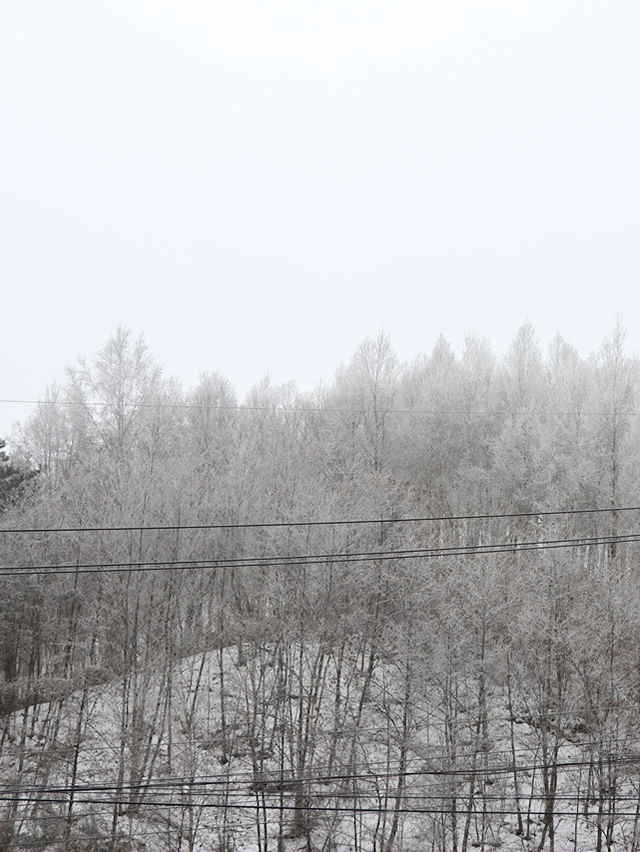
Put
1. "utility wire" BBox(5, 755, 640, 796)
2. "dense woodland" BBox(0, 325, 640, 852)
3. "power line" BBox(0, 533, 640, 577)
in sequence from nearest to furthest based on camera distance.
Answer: "utility wire" BBox(5, 755, 640, 796), "power line" BBox(0, 533, 640, 577), "dense woodland" BBox(0, 325, 640, 852)

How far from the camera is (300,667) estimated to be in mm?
16719

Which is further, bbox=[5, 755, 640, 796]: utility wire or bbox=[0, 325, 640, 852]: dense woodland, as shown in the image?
bbox=[0, 325, 640, 852]: dense woodland

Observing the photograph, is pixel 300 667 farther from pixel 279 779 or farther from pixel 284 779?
pixel 279 779

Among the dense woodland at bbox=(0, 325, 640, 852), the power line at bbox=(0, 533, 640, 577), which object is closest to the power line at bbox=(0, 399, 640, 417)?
the dense woodland at bbox=(0, 325, 640, 852)

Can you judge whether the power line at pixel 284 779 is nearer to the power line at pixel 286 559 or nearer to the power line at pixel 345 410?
the power line at pixel 286 559

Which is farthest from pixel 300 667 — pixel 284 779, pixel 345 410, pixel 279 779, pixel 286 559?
pixel 345 410

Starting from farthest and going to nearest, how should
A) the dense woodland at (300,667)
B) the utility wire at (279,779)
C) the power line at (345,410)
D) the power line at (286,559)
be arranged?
1. the power line at (345,410)
2. the dense woodland at (300,667)
3. the power line at (286,559)
4. the utility wire at (279,779)

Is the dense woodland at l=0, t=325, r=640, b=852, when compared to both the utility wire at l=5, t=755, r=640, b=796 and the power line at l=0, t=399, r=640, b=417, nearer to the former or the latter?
the utility wire at l=5, t=755, r=640, b=796

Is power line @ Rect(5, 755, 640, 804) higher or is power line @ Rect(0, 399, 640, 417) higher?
power line @ Rect(0, 399, 640, 417)

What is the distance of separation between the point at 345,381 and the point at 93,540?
23226 millimetres

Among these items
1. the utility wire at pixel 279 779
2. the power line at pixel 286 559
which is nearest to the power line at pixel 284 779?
the utility wire at pixel 279 779

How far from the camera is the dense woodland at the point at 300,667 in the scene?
591 inches

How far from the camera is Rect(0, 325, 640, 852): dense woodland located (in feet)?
49.2

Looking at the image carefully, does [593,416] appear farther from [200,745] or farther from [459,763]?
[200,745]
